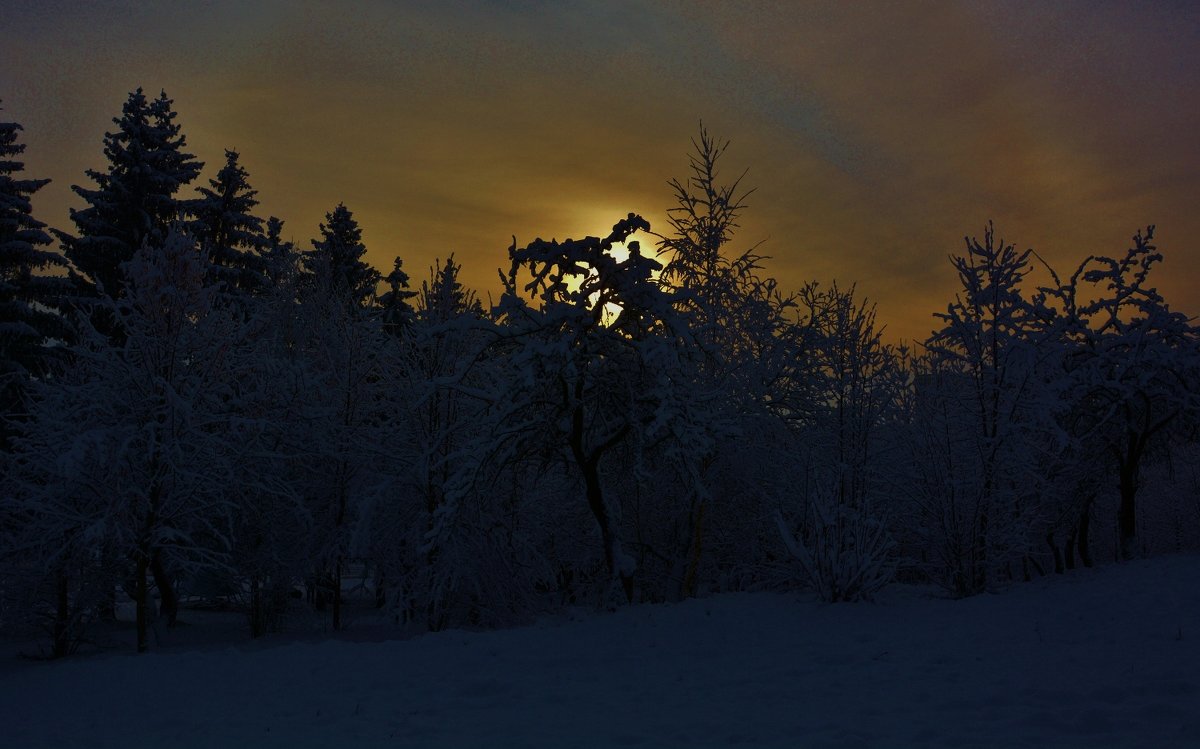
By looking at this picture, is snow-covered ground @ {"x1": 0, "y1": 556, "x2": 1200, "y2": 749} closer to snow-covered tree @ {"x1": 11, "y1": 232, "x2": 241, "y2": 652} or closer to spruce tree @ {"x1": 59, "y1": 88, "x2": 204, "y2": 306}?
snow-covered tree @ {"x1": 11, "y1": 232, "x2": 241, "y2": 652}

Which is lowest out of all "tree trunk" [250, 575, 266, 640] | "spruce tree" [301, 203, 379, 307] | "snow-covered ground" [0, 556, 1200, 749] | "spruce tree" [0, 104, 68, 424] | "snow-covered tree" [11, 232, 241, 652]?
"tree trunk" [250, 575, 266, 640]

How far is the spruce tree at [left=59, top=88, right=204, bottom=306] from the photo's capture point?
84.8ft

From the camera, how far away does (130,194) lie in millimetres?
26500

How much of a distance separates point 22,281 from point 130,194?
429 cm

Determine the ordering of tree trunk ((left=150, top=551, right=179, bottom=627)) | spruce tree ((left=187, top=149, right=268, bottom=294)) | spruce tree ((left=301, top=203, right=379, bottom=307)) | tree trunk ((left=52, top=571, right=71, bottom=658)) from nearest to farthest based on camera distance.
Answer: tree trunk ((left=52, top=571, right=71, bottom=658)) → tree trunk ((left=150, top=551, right=179, bottom=627)) → spruce tree ((left=187, top=149, right=268, bottom=294)) → spruce tree ((left=301, top=203, right=379, bottom=307))

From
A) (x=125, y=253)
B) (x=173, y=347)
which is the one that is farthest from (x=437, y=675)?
(x=125, y=253)

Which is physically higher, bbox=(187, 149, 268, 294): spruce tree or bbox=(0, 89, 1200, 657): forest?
bbox=(187, 149, 268, 294): spruce tree

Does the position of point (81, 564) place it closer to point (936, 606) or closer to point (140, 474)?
point (140, 474)

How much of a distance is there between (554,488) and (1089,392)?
15.5 m

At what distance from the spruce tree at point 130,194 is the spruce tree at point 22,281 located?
113cm

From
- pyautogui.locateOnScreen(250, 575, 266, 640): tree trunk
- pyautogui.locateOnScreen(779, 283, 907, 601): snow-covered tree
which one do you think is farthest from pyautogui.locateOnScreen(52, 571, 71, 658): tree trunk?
pyautogui.locateOnScreen(779, 283, 907, 601): snow-covered tree

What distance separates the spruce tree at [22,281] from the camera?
76.5 feet

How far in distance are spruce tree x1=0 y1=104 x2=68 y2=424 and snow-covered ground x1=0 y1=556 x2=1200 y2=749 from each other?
14.8m

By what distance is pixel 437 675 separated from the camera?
9.22 metres
